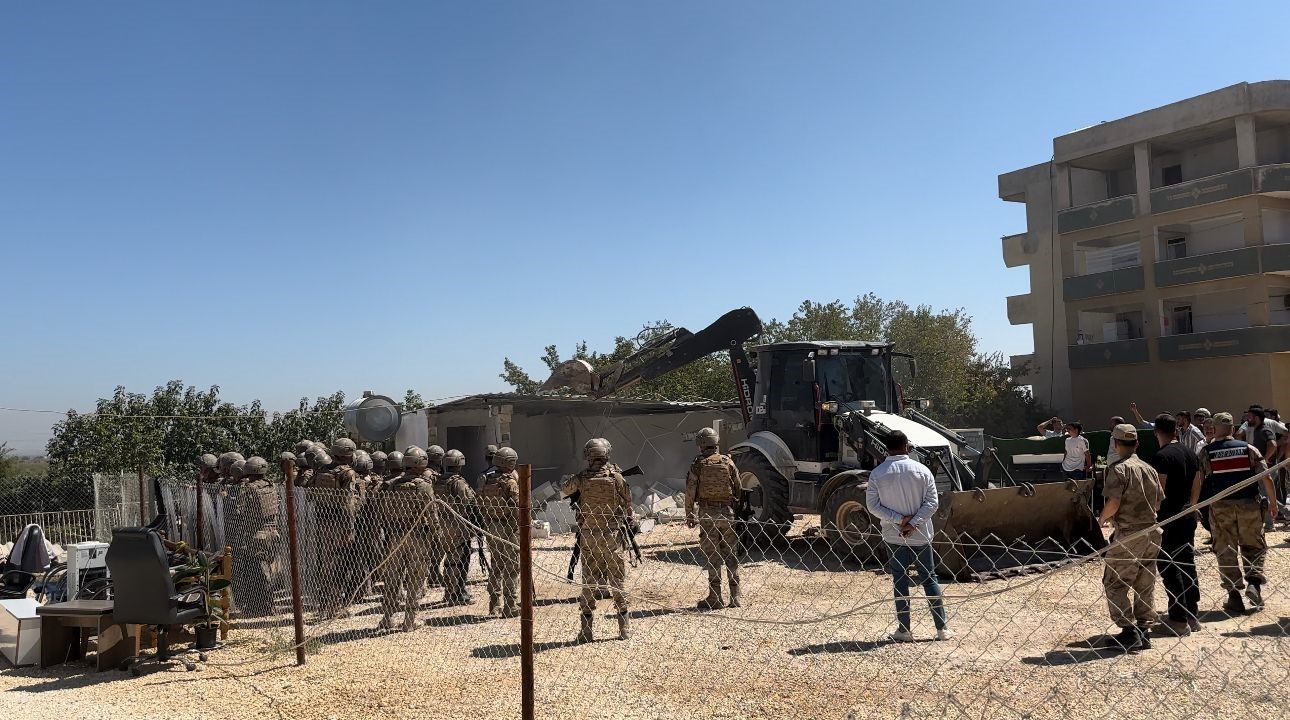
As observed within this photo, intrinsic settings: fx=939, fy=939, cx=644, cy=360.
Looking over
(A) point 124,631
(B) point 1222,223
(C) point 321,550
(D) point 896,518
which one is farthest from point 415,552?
(B) point 1222,223

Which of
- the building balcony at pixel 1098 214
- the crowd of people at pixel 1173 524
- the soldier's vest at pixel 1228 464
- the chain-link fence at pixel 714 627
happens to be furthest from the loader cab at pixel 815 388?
the building balcony at pixel 1098 214

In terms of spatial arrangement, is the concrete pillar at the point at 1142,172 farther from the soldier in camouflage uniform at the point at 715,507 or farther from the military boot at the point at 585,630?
the military boot at the point at 585,630

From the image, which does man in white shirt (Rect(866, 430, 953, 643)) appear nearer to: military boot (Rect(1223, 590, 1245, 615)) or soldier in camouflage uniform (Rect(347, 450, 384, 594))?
military boot (Rect(1223, 590, 1245, 615))

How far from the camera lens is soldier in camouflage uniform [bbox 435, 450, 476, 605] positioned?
8.27 m

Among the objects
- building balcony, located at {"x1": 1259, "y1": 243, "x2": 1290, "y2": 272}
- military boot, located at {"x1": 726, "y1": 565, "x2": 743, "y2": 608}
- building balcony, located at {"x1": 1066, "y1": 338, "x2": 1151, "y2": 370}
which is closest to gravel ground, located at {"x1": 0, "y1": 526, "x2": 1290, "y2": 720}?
military boot, located at {"x1": 726, "y1": 565, "x2": 743, "y2": 608}

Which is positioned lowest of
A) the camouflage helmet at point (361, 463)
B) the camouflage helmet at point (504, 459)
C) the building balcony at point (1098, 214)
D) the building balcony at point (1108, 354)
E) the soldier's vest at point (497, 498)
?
the soldier's vest at point (497, 498)

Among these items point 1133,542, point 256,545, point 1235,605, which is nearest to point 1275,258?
point 1235,605

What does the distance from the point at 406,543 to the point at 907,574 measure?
407cm

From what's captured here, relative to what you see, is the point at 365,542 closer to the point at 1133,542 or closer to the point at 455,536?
the point at 455,536

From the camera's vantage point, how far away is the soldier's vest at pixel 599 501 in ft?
23.6

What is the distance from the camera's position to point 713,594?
7875 millimetres

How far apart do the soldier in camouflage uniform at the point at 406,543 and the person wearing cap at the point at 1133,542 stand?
194 inches

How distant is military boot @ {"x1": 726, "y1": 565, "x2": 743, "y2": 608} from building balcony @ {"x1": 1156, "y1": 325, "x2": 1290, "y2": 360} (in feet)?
76.1

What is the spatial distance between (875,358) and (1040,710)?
695 cm
